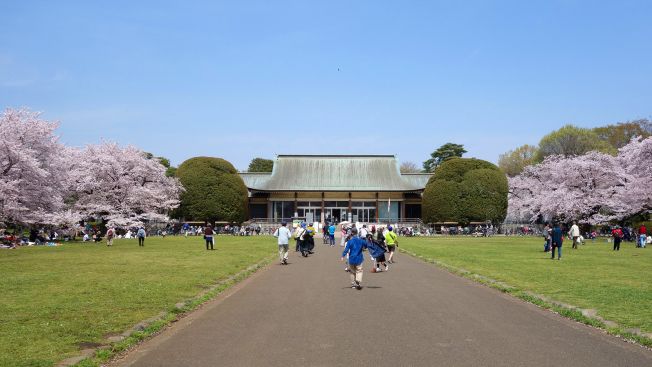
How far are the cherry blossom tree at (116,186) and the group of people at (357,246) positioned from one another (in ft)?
79.8

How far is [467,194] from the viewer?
6103 centimetres

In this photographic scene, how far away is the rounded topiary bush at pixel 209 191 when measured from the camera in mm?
61469

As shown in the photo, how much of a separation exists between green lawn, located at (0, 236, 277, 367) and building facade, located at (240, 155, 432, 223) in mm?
50196

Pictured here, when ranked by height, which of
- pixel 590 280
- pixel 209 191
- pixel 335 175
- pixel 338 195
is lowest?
pixel 590 280

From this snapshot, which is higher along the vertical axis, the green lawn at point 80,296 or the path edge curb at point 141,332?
the green lawn at point 80,296

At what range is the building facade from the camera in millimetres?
72500

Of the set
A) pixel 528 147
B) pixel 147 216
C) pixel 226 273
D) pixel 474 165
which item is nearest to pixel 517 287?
pixel 226 273

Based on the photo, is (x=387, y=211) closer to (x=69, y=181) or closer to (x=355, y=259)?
(x=69, y=181)

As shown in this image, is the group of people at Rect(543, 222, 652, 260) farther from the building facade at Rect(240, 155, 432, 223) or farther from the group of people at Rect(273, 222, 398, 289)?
the building facade at Rect(240, 155, 432, 223)

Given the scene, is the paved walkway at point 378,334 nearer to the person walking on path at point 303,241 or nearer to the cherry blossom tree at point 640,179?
the person walking on path at point 303,241

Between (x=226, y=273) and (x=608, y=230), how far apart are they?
48723 millimetres

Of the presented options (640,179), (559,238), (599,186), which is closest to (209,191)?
(599,186)

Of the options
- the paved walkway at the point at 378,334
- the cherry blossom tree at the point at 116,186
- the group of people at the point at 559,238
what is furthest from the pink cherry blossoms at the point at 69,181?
the group of people at the point at 559,238

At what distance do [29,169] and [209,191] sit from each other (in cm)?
2763
